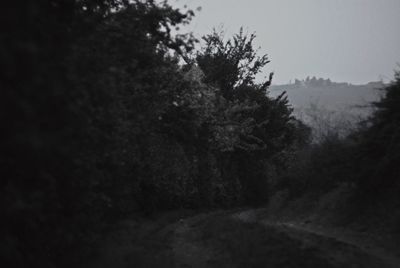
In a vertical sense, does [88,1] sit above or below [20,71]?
above

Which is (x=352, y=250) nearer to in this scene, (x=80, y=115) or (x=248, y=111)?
(x=80, y=115)

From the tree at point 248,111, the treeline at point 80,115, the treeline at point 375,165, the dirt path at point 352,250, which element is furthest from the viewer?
the tree at point 248,111

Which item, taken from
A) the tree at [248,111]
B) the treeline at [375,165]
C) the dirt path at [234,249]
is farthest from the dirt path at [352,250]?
the tree at [248,111]

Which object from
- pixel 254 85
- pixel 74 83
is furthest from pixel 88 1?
pixel 254 85

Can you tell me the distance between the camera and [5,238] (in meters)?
5.92

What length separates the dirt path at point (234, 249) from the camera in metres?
11.7

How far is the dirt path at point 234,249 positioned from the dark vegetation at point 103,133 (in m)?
1.32

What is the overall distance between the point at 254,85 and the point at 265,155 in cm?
540

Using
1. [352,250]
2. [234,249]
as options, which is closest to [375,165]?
[352,250]

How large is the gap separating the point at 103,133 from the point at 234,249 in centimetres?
691

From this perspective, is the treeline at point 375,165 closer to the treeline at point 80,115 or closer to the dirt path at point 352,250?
the dirt path at point 352,250

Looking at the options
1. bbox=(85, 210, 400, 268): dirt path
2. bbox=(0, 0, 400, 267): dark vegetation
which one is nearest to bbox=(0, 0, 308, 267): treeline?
bbox=(0, 0, 400, 267): dark vegetation

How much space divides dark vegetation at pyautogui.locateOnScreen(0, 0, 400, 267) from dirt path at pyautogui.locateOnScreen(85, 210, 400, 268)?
132 cm

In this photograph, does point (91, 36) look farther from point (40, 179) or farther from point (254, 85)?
point (254, 85)
